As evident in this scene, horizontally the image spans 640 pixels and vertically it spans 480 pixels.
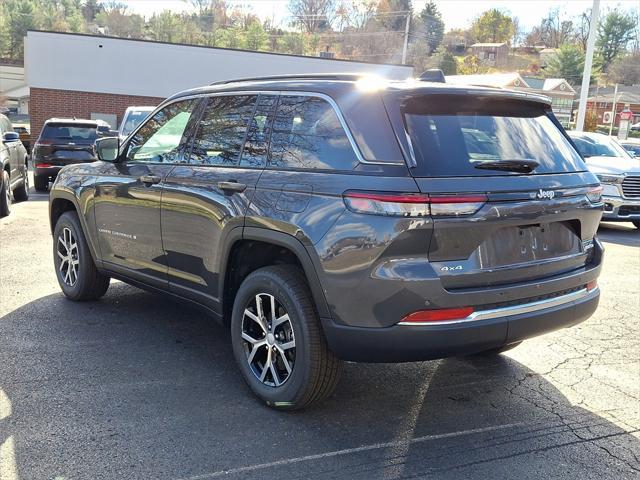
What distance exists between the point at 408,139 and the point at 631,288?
514 centimetres

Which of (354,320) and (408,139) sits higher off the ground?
(408,139)

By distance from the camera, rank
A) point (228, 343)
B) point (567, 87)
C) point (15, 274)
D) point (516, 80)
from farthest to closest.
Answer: point (567, 87) → point (516, 80) → point (15, 274) → point (228, 343)

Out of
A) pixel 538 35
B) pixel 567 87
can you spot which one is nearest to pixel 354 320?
pixel 567 87

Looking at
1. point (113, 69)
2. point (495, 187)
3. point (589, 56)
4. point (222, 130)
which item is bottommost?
point (495, 187)

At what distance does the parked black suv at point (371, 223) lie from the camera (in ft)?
10.8

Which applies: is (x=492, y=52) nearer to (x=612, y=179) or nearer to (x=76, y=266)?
(x=612, y=179)

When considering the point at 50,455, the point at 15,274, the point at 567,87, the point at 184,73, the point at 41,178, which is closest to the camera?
the point at 50,455

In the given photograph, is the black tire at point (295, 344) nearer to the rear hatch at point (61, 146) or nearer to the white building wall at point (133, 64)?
the rear hatch at point (61, 146)

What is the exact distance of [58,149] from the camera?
13758 millimetres

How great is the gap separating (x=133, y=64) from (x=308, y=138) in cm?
2612

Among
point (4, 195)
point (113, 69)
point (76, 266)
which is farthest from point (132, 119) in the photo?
point (113, 69)

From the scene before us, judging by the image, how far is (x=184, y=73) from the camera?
93.0ft

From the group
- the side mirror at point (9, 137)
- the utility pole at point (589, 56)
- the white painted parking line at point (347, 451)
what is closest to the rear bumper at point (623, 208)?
the white painted parking line at point (347, 451)

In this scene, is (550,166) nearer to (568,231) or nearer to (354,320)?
(568,231)
